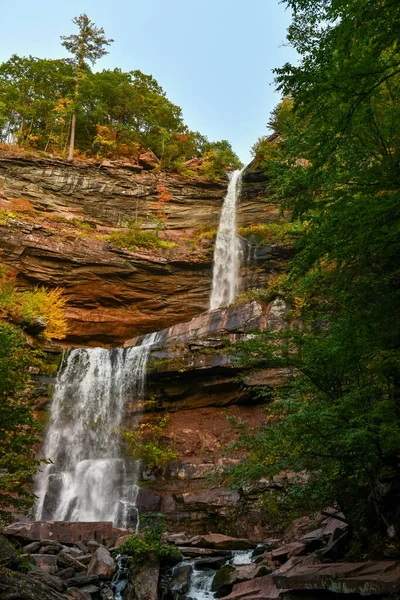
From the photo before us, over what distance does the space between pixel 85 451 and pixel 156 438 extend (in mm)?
3060

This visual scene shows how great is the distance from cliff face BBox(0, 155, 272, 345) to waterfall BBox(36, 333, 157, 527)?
4125 mm

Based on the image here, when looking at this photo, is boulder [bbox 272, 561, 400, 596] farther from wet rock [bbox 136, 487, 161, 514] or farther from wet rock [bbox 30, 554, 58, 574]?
wet rock [bbox 136, 487, 161, 514]

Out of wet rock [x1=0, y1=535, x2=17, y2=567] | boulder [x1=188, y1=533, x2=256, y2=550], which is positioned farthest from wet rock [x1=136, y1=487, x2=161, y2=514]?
wet rock [x1=0, y1=535, x2=17, y2=567]

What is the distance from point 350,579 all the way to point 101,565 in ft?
23.1

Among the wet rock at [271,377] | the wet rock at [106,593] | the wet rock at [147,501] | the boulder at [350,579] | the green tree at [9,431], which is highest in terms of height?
the wet rock at [271,377]

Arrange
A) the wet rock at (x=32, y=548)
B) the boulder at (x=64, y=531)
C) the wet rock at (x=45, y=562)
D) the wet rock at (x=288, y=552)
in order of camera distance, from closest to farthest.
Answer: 1. the wet rock at (x=288, y=552)
2. the wet rock at (x=45, y=562)
3. the wet rock at (x=32, y=548)
4. the boulder at (x=64, y=531)

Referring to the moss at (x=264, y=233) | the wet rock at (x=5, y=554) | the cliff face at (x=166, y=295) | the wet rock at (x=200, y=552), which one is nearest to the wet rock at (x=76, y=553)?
the wet rock at (x=200, y=552)

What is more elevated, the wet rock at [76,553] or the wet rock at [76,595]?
the wet rock at [76,553]

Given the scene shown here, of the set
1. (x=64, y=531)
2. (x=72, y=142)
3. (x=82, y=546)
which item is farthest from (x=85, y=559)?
(x=72, y=142)

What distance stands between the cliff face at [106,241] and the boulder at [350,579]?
20.8 meters

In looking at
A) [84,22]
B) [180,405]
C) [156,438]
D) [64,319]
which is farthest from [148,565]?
[84,22]

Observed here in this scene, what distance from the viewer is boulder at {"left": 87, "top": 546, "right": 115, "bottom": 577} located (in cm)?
1079

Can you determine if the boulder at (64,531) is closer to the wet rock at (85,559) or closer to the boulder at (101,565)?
the wet rock at (85,559)

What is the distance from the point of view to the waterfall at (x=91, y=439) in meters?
18.0
